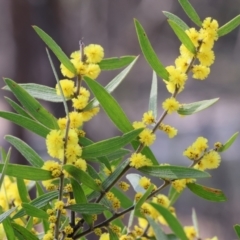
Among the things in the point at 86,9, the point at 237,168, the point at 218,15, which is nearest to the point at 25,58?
the point at 86,9

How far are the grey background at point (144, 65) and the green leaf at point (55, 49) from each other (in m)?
1.21

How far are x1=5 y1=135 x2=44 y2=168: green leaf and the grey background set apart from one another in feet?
3.92

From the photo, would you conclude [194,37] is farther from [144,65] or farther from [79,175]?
[144,65]

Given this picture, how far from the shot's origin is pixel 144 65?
1628 mm

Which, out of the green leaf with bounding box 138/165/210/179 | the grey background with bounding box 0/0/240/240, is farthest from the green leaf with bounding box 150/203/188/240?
the grey background with bounding box 0/0/240/240

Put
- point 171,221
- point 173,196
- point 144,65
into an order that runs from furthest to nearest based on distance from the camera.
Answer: point 144,65 < point 173,196 < point 171,221

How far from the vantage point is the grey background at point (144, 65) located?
1.52 meters

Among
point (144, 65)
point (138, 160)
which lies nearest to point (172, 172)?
point (138, 160)

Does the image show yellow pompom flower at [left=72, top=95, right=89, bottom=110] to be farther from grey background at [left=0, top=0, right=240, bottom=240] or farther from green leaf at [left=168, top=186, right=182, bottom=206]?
grey background at [left=0, top=0, right=240, bottom=240]

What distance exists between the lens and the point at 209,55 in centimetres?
28

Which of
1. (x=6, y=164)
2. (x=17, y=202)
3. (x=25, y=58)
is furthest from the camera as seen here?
(x=25, y=58)

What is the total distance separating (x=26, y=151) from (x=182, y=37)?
4.9 inches

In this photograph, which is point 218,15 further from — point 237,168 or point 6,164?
point 6,164

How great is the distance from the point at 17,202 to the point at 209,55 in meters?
0.19
